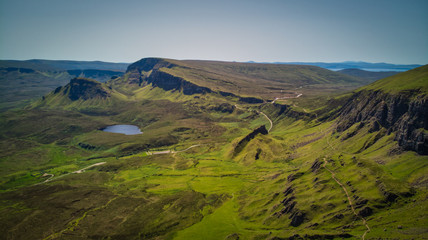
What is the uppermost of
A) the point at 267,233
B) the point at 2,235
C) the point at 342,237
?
the point at 342,237

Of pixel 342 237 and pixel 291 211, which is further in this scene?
pixel 291 211

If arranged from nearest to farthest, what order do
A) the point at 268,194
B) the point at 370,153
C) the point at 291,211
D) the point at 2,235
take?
the point at 291,211 < the point at 2,235 < the point at 268,194 < the point at 370,153

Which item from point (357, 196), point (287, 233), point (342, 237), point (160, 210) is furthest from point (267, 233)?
point (160, 210)

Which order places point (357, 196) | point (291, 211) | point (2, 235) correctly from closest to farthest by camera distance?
point (357, 196)
point (291, 211)
point (2, 235)

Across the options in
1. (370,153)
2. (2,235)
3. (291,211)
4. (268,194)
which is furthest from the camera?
(370,153)

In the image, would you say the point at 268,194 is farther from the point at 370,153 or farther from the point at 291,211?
the point at 370,153

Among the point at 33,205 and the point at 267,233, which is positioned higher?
the point at 267,233

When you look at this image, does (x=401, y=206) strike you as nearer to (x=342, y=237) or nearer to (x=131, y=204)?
(x=342, y=237)

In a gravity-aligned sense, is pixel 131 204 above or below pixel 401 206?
below

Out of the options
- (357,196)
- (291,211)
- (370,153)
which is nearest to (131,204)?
(291,211)
